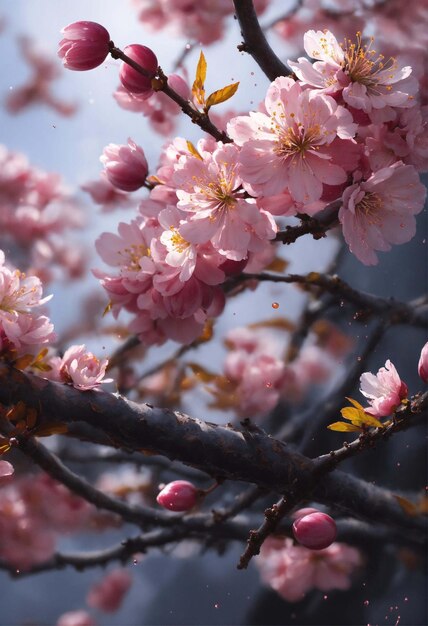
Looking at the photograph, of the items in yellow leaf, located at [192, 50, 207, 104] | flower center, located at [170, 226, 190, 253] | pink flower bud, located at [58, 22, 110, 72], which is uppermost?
pink flower bud, located at [58, 22, 110, 72]

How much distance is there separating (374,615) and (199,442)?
32 cm

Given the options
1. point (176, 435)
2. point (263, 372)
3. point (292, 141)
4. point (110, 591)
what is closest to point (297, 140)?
point (292, 141)

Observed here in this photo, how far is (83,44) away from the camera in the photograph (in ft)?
1.53

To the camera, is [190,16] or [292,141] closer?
[292,141]

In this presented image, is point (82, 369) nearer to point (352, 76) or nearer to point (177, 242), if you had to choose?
point (177, 242)

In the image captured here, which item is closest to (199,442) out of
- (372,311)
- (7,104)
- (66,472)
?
(66,472)

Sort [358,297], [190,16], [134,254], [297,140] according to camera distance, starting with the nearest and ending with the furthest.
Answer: [297,140] → [134,254] → [358,297] → [190,16]

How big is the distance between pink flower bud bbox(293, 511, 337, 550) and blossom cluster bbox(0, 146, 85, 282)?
46cm

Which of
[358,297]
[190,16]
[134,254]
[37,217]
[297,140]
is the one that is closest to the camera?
[297,140]

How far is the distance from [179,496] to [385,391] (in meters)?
0.16

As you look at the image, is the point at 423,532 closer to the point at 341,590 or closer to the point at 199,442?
the point at 341,590

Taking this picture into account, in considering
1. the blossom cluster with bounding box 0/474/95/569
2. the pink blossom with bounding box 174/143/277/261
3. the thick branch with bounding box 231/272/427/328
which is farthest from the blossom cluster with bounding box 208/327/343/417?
the pink blossom with bounding box 174/143/277/261

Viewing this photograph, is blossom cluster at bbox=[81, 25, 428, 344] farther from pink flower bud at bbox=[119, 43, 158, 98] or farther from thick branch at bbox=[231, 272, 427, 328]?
thick branch at bbox=[231, 272, 427, 328]

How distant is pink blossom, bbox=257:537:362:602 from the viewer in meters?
0.71
